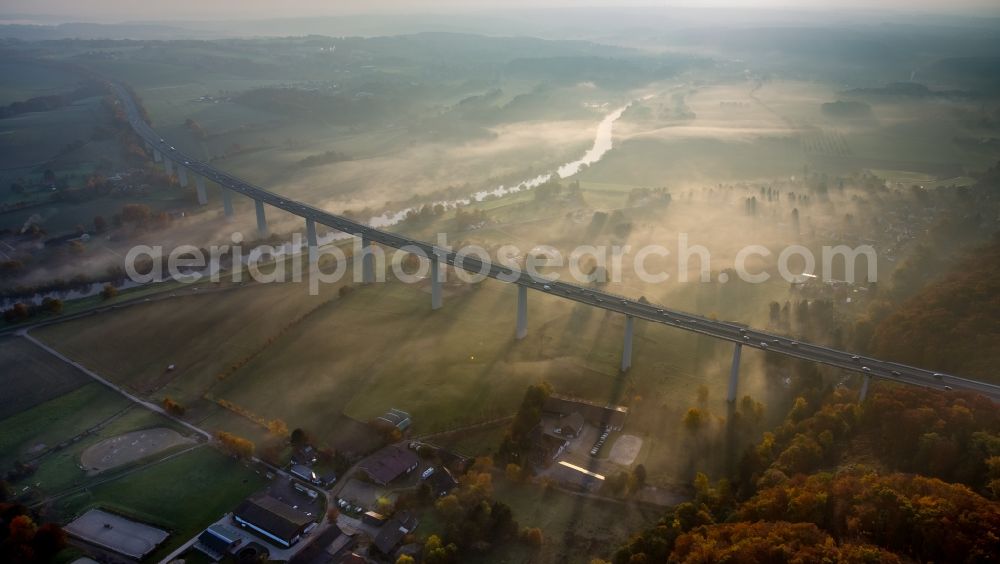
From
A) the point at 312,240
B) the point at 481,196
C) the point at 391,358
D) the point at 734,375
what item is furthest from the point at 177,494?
the point at 481,196

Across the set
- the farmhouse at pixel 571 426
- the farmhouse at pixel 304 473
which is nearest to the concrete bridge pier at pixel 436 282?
the farmhouse at pixel 571 426

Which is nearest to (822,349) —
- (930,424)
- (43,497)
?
(930,424)

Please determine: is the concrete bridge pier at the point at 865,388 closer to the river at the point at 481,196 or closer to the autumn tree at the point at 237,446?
the autumn tree at the point at 237,446

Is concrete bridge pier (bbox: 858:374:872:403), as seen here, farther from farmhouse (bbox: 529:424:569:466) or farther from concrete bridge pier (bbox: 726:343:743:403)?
farmhouse (bbox: 529:424:569:466)

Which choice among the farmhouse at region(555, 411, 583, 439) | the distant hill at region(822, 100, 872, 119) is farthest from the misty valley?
the distant hill at region(822, 100, 872, 119)

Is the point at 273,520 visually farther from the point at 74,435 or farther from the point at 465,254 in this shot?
the point at 465,254

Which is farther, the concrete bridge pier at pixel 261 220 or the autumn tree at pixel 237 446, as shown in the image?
the concrete bridge pier at pixel 261 220
